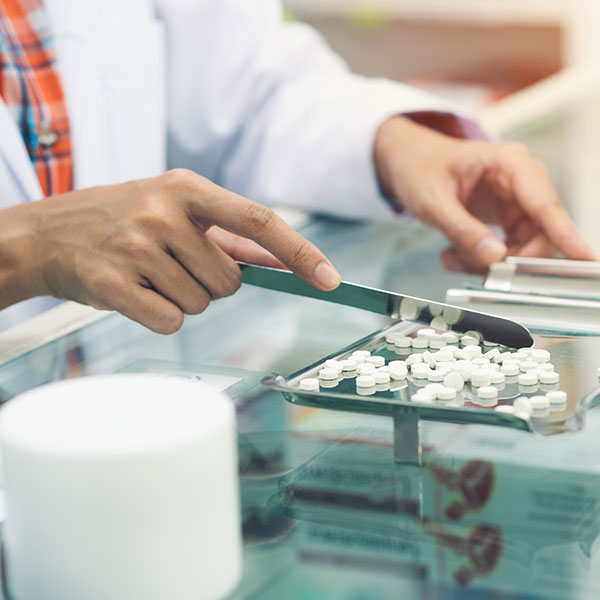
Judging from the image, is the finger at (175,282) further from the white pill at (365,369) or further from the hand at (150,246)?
the white pill at (365,369)

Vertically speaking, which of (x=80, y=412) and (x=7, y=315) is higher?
(x=80, y=412)

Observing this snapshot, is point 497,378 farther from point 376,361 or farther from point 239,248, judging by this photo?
point 239,248

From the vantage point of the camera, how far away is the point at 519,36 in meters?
2.65

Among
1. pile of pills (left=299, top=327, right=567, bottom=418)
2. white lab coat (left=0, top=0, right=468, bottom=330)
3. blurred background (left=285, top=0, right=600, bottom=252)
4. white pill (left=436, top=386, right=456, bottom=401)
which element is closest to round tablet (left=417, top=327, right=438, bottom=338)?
pile of pills (left=299, top=327, right=567, bottom=418)

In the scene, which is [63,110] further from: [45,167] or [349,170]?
[349,170]

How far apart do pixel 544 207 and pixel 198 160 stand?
0.55 meters

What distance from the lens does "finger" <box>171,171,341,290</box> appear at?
579 mm

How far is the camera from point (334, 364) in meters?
0.53

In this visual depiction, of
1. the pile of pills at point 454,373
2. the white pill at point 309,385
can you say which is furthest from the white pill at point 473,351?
the white pill at point 309,385

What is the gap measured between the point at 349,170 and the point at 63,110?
1.07ft

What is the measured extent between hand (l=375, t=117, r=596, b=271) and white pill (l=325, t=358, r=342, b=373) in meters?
0.32

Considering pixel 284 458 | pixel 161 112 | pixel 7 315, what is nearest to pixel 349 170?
pixel 161 112

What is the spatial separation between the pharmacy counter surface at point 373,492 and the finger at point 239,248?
2.6 inches

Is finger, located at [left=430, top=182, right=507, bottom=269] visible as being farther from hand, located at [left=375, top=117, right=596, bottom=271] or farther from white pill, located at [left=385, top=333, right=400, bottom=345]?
white pill, located at [left=385, top=333, right=400, bottom=345]
